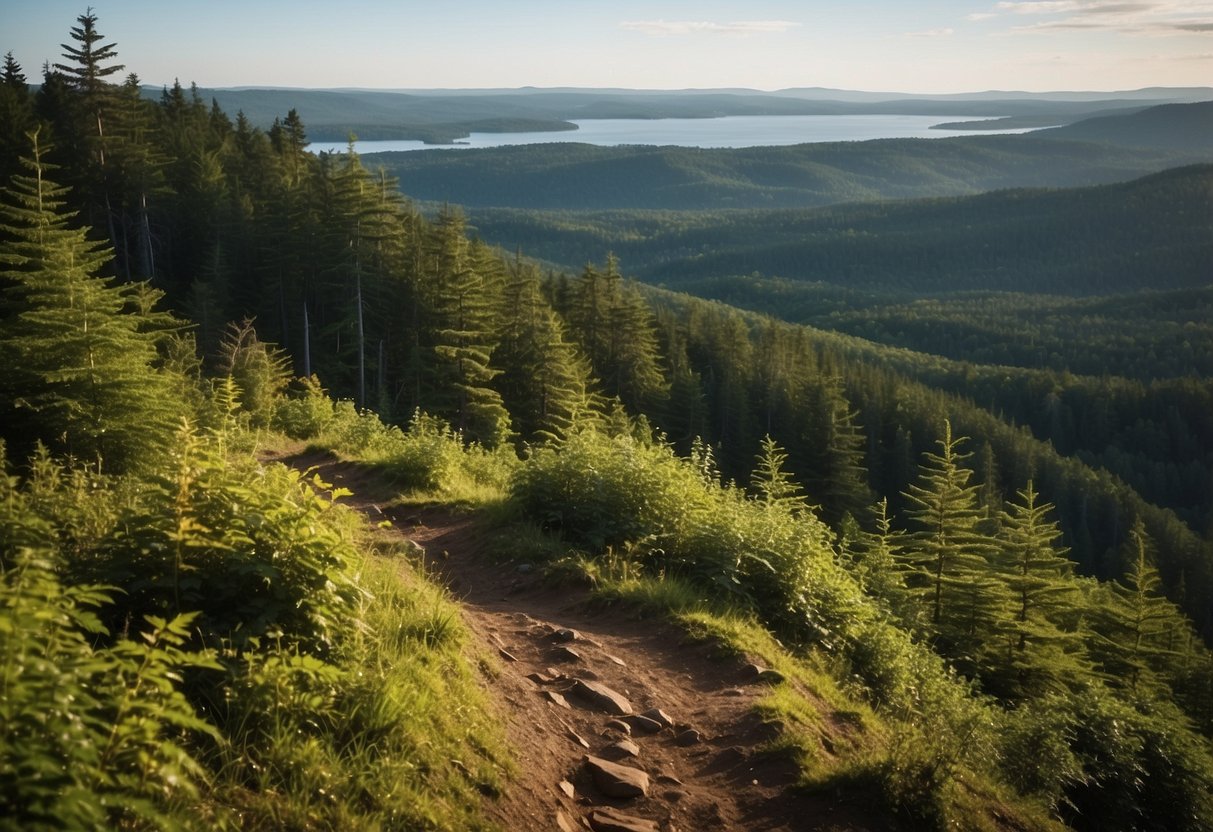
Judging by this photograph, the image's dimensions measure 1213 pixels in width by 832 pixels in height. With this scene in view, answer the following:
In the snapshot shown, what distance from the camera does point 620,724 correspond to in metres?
5.82

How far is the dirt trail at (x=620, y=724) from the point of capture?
4.87 m

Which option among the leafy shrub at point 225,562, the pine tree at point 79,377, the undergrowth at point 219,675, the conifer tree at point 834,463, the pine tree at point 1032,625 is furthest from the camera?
the conifer tree at point 834,463

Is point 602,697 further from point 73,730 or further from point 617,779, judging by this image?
point 73,730

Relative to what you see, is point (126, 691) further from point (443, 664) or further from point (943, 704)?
point (943, 704)

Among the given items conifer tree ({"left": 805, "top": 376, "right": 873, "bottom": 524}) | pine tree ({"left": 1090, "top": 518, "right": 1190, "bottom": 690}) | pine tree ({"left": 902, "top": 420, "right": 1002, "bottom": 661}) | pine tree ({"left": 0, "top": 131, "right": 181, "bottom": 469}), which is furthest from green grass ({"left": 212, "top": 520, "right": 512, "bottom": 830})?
conifer tree ({"left": 805, "top": 376, "right": 873, "bottom": 524})

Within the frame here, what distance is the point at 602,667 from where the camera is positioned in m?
6.60

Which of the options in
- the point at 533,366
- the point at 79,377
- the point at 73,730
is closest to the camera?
the point at 73,730

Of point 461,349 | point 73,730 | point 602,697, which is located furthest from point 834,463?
point 73,730

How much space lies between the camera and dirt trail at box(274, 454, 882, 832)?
487 cm

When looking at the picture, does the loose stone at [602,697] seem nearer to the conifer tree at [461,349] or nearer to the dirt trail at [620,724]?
the dirt trail at [620,724]

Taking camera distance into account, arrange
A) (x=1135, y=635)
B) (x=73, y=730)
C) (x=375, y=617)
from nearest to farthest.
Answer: (x=73, y=730), (x=375, y=617), (x=1135, y=635)

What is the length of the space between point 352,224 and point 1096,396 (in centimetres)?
11176

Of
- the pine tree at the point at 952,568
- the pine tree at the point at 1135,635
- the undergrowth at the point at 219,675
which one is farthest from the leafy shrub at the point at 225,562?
the pine tree at the point at 1135,635

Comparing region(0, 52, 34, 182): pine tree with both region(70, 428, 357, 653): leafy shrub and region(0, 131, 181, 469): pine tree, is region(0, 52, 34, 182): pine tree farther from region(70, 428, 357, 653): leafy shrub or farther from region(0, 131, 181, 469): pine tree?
region(70, 428, 357, 653): leafy shrub
